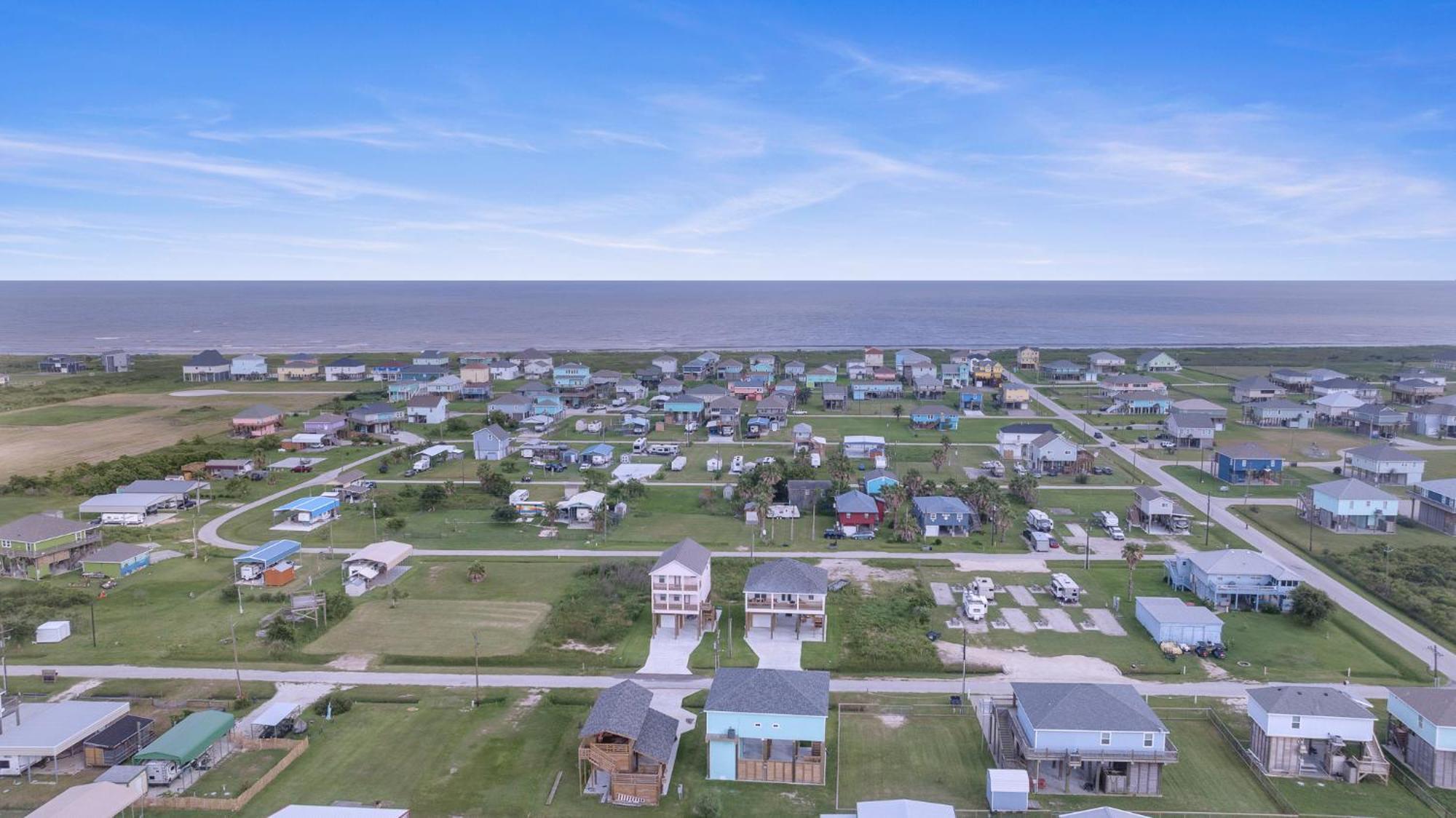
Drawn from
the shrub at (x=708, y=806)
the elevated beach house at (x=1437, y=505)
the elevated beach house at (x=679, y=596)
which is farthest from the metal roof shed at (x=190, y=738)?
the elevated beach house at (x=1437, y=505)

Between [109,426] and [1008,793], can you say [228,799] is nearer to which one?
[1008,793]

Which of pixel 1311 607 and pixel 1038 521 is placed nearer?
pixel 1311 607

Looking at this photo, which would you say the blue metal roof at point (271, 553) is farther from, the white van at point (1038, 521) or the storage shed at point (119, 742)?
the white van at point (1038, 521)

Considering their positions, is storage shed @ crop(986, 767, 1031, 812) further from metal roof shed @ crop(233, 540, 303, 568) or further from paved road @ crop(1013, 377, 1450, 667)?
metal roof shed @ crop(233, 540, 303, 568)

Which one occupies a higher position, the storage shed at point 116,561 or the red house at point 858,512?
the red house at point 858,512

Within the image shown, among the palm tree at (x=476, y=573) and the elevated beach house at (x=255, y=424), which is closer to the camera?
the palm tree at (x=476, y=573)

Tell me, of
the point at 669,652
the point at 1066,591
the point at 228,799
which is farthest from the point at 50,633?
the point at 1066,591
